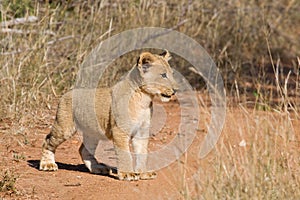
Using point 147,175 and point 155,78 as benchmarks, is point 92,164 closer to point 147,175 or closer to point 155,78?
point 147,175

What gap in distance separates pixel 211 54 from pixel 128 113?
498 centimetres

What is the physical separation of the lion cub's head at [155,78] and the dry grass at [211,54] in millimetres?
563

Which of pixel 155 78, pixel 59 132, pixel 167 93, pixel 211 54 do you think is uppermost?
pixel 211 54

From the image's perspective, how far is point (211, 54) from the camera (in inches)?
420

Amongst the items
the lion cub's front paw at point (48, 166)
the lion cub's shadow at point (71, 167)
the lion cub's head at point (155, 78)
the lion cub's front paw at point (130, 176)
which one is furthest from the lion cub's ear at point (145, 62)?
the lion cub's front paw at point (48, 166)

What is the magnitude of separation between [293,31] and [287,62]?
1065mm

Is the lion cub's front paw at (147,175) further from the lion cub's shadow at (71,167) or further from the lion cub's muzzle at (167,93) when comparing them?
the lion cub's muzzle at (167,93)

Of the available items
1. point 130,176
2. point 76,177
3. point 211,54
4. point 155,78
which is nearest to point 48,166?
point 76,177

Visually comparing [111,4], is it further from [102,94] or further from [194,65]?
[102,94]

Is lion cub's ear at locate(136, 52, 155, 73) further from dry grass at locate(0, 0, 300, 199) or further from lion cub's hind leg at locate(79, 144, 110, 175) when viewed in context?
lion cub's hind leg at locate(79, 144, 110, 175)

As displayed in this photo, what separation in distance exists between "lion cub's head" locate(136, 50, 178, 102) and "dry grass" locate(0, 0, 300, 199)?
56 centimetres

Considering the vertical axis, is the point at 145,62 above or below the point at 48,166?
above

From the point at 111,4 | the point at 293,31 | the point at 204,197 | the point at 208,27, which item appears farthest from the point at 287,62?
the point at 204,197

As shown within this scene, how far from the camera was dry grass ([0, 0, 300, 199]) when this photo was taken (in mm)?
4762
